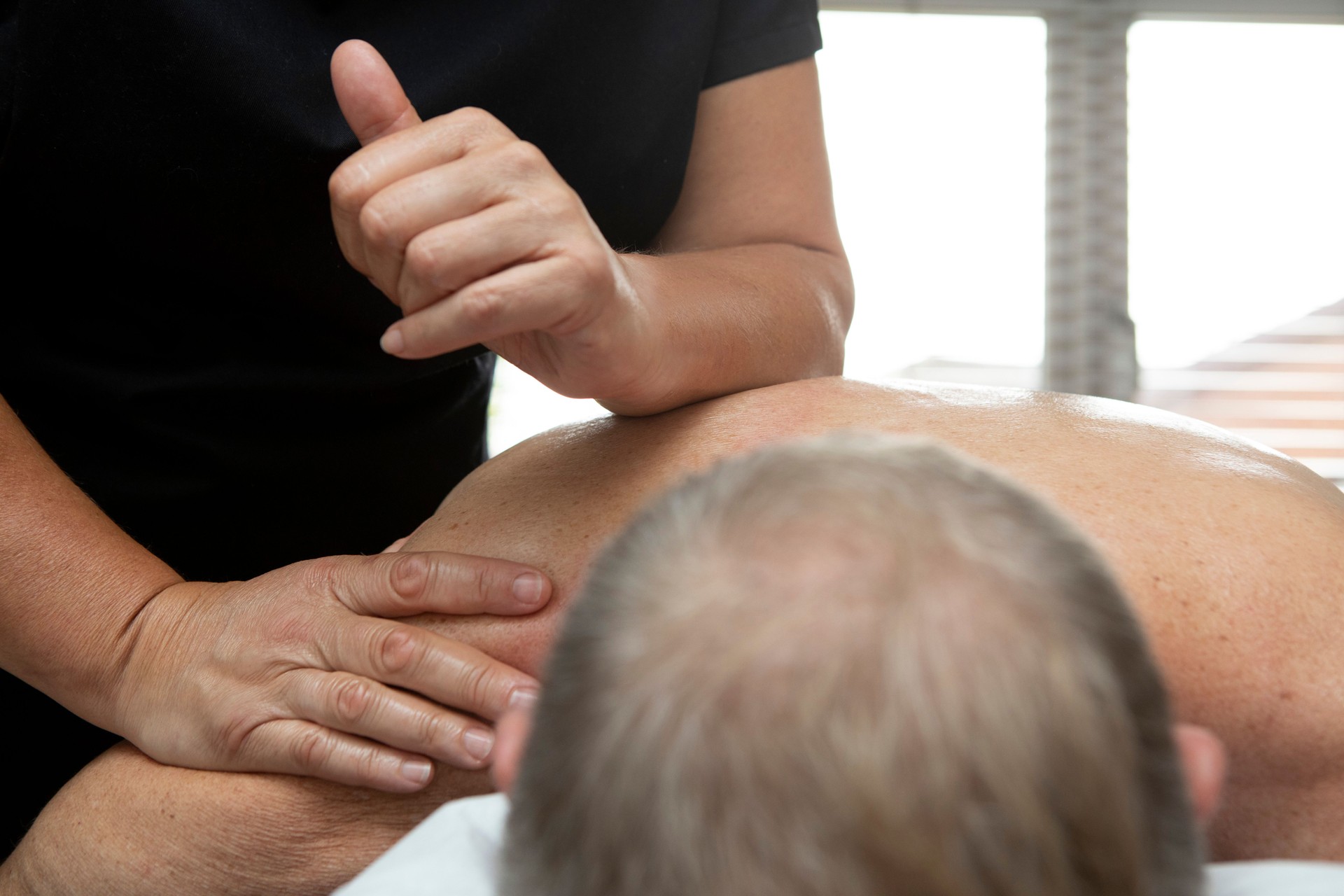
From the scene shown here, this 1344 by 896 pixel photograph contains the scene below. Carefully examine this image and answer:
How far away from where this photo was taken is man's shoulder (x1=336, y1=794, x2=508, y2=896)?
58 cm

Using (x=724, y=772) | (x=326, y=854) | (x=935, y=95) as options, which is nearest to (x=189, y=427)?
(x=326, y=854)

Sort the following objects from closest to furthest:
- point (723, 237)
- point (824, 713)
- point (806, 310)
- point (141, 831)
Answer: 1. point (824, 713)
2. point (141, 831)
3. point (806, 310)
4. point (723, 237)

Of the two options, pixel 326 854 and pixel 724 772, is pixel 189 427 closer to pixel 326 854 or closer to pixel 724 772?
pixel 326 854

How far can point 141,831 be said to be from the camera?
76 centimetres

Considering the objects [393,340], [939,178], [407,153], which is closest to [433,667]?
[393,340]

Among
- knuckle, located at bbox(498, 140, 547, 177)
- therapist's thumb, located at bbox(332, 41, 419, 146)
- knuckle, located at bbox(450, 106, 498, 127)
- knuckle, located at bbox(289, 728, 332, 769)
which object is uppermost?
therapist's thumb, located at bbox(332, 41, 419, 146)

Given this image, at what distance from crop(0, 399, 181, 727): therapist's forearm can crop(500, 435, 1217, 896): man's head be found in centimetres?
52

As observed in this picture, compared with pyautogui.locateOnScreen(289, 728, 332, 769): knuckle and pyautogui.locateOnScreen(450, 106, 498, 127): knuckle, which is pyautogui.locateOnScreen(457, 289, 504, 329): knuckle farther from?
pyautogui.locateOnScreen(289, 728, 332, 769): knuckle

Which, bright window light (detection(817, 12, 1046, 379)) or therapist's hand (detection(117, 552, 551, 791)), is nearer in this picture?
therapist's hand (detection(117, 552, 551, 791))

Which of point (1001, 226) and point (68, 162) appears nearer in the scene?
point (68, 162)

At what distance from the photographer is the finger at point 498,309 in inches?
25.3

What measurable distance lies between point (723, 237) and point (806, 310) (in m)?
0.20

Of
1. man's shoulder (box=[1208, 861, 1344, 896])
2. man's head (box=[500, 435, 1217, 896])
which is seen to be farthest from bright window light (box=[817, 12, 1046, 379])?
man's head (box=[500, 435, 1217, 896])

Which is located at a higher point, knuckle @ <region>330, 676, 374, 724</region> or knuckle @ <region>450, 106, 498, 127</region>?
knuckle @ <region>450, 106, 498, 127</region>
